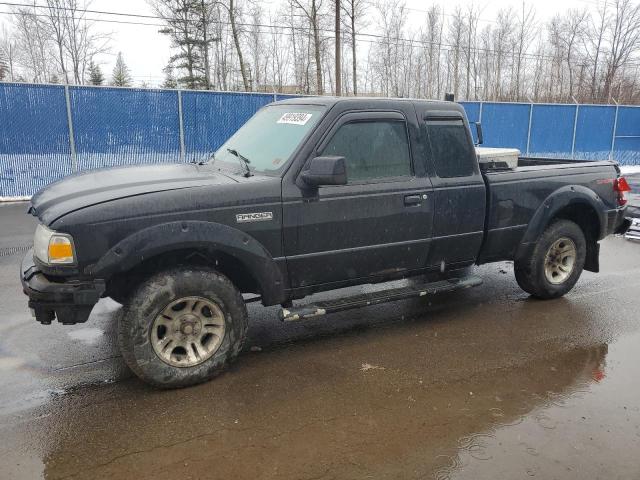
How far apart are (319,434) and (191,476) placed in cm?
80

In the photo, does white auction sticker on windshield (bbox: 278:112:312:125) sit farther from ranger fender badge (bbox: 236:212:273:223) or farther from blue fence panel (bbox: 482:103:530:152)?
blue fence panel (bbox: 482:103:530:152)

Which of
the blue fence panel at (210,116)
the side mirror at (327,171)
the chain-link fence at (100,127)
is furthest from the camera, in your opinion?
the blue fence panel at (210,116)

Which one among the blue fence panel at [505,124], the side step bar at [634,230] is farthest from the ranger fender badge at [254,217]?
the blue fence panel at [505,124]

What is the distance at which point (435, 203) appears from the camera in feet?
15.0

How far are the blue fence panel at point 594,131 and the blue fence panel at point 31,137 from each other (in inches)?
690

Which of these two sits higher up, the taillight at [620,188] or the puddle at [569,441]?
the taillight at [620,188]

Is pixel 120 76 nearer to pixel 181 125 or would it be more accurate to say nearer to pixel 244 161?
pixel 181 125

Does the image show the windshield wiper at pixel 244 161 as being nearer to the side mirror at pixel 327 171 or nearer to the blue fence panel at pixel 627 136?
the side mirror at pixel 327 171

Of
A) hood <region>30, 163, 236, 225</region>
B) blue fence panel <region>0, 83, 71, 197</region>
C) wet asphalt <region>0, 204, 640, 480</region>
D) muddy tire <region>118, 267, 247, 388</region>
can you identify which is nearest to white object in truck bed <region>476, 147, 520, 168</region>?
wet asphalt <region>0, 204, 640, 480</region>

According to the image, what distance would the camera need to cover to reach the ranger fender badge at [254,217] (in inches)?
149

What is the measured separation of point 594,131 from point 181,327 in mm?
20605

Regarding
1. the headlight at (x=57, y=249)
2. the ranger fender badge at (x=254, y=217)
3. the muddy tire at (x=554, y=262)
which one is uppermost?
the ranger fender badge at (x=254, y=217)

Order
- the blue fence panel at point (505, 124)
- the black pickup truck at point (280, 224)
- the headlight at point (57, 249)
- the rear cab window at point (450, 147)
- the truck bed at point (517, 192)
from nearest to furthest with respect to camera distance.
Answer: the headlight at point (57, 249)
the black pickup truck at point (280, 224)
the rear cab window at point (450, 147)
the truck bed at point (517, 192)
the blue fence panel at point (505, 124)

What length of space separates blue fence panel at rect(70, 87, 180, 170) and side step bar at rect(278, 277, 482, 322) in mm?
9734
